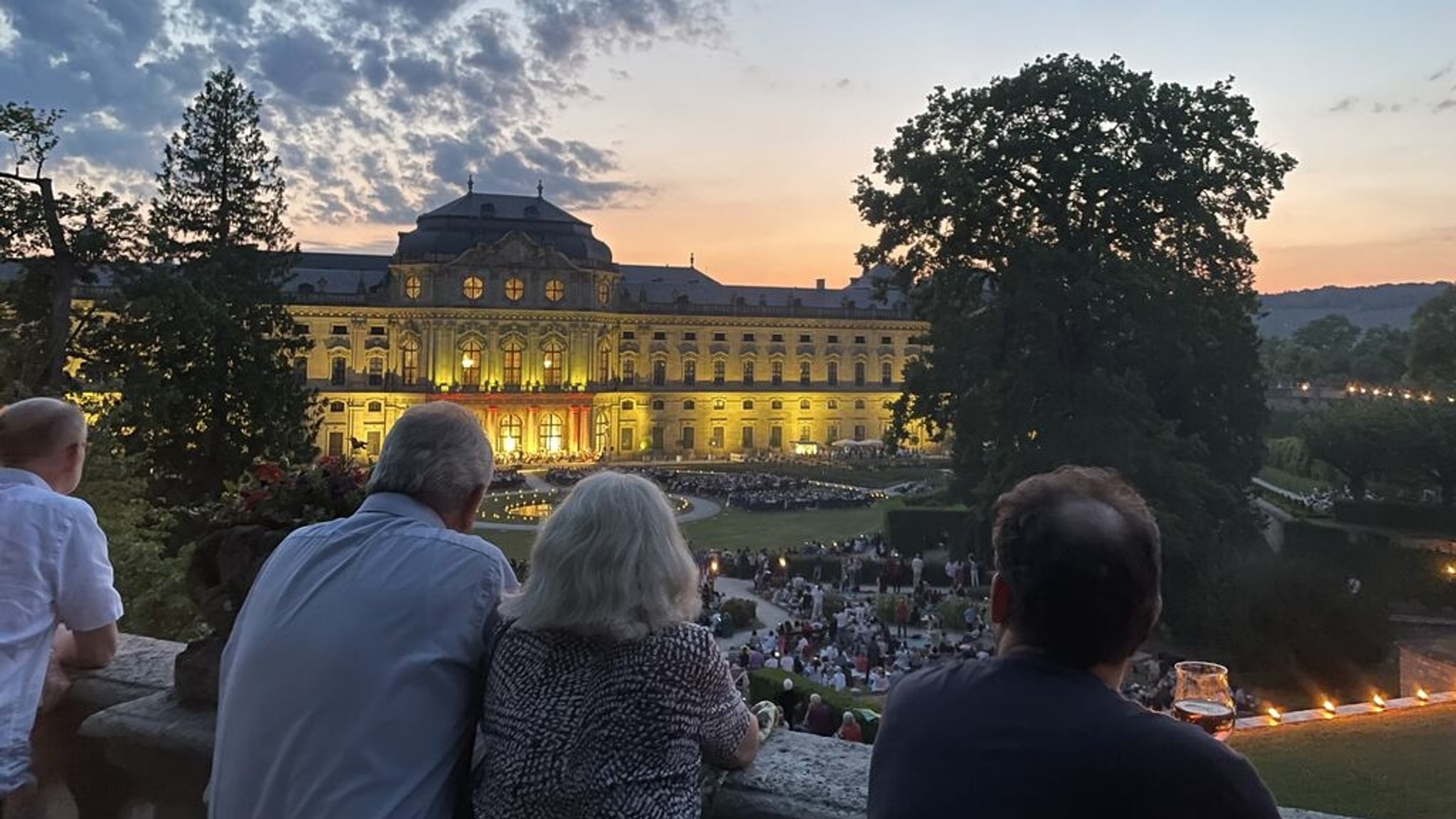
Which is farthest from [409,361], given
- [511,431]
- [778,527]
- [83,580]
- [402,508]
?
[402,508]

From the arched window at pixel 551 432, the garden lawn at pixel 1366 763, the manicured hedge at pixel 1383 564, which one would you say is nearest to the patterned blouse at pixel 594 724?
the garden lawn at pixel 1366 763

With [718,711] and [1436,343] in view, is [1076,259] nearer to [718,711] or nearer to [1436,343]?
[718,711]

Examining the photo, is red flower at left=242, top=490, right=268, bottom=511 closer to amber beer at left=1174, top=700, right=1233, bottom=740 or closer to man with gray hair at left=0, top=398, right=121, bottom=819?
man with gray hair at left=0, top=398, right=121, bottom=819

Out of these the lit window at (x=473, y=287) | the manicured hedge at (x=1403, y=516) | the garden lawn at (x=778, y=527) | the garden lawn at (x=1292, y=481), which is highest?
the lit window at (x=473, y=287)

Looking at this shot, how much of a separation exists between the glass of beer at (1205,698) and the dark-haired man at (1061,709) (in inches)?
34.8

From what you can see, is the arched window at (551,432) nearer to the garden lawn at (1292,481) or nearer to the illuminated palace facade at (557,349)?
the illuminated palace facade at (557,349)

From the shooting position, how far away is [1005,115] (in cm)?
2055

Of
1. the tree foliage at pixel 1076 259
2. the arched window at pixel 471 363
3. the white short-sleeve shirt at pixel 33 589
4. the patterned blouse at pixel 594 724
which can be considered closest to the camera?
the patterned blouse at pixel 594 724

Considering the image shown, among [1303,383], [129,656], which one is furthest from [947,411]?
[1303,383]

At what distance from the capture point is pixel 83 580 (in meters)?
2.67

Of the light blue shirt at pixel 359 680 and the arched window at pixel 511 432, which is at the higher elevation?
the light blue shirt at pixel 359 680

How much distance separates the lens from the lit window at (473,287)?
168 feet

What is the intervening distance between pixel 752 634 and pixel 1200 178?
12500mm

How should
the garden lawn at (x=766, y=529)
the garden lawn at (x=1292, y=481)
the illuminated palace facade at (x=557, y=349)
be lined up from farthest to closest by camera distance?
1. the illuminated palace facade at (x=557, y=349)
2. the garden lawn at (x=1292, y=481)
3. the garden lawn at (x=766, y=529)
